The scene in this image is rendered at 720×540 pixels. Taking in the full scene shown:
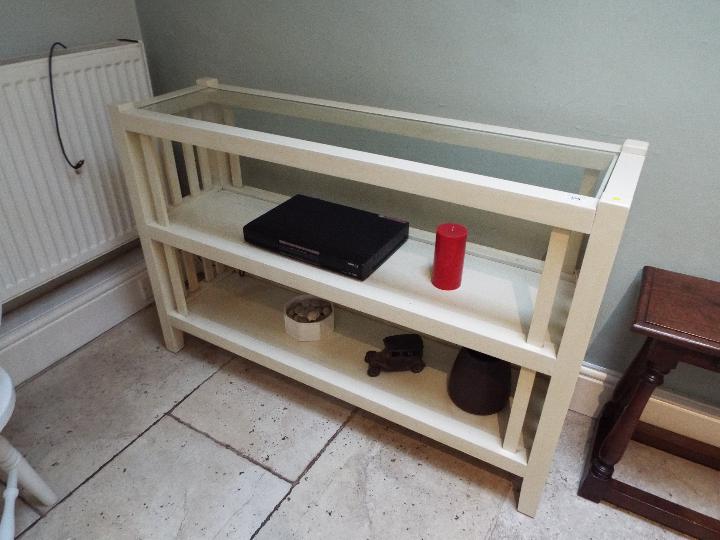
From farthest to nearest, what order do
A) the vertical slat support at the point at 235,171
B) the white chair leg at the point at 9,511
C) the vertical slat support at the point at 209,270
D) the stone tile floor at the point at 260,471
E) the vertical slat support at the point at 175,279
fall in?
the vertical slat support at the point at 209,270 → the vertical slat support at the point at 235,171 → the vertical slat support at the point at 175,279 → the stone tile floor at the point at 260,471 → the white chair leg at the point at 9,511

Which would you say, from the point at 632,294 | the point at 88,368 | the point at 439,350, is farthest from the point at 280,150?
the point at 88,368

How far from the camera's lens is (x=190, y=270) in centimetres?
147

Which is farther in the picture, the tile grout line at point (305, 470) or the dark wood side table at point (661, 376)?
the tile grout line at point (305, 470)

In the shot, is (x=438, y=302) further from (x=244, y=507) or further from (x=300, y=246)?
(x=244, y=507)

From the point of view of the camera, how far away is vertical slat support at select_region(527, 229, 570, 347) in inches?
31.0

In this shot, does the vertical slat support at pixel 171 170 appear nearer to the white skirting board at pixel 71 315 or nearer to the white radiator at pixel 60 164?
the white radiator at pixel 60 164

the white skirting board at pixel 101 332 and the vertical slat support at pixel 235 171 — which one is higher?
the vertical slat support at pixel 235 171

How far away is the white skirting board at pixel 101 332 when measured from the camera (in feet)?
3.84

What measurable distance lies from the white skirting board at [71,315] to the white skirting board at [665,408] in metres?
1.36

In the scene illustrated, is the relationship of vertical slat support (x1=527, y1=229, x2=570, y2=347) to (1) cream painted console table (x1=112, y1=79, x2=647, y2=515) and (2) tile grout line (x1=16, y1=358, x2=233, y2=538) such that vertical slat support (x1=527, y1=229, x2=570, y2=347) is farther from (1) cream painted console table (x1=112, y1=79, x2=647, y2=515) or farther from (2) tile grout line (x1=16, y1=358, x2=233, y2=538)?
(2) tile grout line (x1=16, y1=358, x2=233, y2=538)

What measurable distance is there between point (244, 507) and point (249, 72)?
3.59 ft

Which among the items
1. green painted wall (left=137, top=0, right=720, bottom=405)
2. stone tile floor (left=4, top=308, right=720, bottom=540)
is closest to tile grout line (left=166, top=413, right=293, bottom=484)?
stone tile floor (left=4, top=308, right=720, bottom=540)

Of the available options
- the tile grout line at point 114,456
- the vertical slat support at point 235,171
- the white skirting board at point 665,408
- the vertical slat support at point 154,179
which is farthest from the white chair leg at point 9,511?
the white skirting board at point 665,408

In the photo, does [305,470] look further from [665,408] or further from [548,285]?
[665,408]
